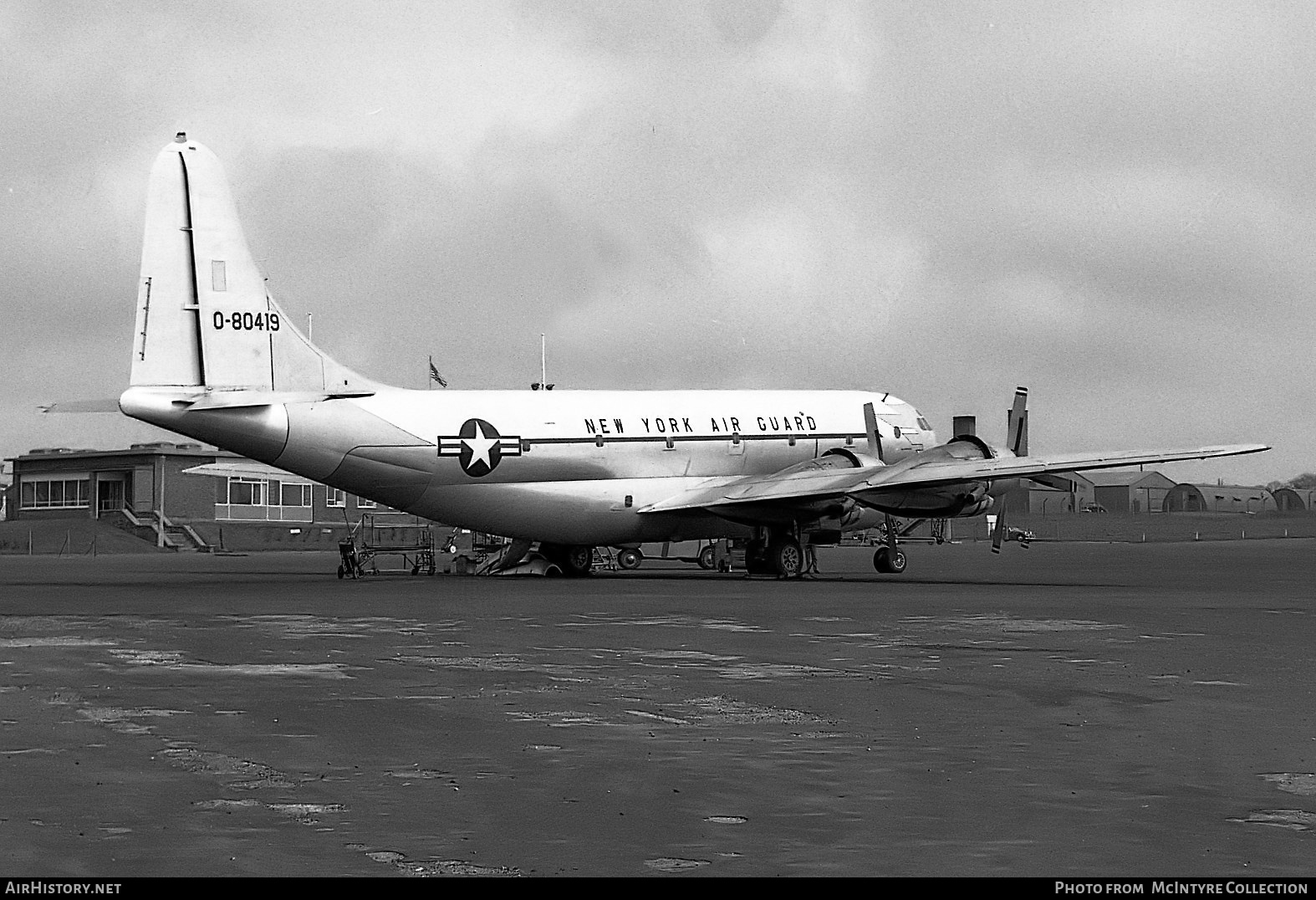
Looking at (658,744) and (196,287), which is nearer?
(658,744)

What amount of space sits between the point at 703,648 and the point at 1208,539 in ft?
282

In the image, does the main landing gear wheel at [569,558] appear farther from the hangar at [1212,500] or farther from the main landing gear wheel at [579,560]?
the hangar at [1212,500]

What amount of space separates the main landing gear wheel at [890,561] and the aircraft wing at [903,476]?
4.14 metres

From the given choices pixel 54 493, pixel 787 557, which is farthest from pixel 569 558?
pixel 54 493

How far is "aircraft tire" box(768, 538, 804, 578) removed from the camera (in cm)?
4122

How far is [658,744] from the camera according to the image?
1169 cm

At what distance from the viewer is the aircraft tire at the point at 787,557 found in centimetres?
4122

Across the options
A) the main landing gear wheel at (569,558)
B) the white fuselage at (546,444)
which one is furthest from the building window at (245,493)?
the white fuselage at (546,444)

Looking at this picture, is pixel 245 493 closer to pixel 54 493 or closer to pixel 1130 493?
pixel 54 493

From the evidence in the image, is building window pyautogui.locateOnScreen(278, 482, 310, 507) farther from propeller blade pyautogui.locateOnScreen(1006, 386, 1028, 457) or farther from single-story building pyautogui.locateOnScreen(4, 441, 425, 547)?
propeller blade pyautogui.locateOnScreen(1006, 386, 1028, 457)

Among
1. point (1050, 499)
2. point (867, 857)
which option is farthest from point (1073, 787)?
point (1050, 499)

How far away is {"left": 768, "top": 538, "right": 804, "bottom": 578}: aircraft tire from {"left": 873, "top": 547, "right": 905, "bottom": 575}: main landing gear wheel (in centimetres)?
402

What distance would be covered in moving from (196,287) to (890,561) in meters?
20.5

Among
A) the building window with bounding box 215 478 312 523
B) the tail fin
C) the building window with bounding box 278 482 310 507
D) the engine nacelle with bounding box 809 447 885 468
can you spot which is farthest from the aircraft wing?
the building window with bounding box 278 482 310 507
